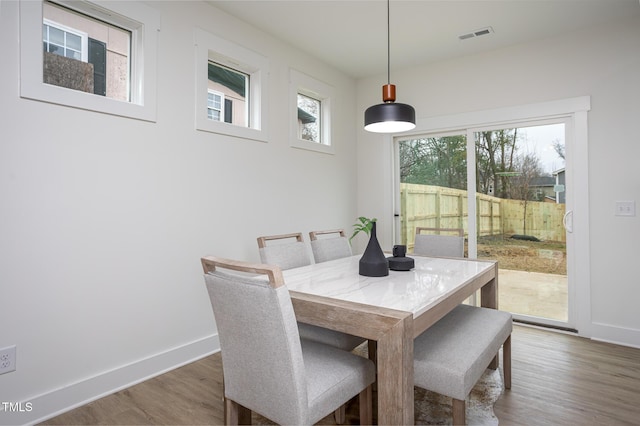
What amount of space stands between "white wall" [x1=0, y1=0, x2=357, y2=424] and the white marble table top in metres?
1.03

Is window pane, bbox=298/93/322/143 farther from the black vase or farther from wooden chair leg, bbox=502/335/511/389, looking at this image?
wooden chair leg, bbox=502/335/511/389

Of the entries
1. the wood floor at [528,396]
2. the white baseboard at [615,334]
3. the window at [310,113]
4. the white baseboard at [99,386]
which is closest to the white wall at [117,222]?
the white baseboard at [99,386]

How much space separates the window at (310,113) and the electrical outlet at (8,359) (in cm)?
256

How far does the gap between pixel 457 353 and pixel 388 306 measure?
455mm

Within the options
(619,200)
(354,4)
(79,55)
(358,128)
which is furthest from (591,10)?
(79,55)

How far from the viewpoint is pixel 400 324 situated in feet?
4.09

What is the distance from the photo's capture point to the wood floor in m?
1.87

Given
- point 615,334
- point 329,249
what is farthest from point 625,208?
point 329,249

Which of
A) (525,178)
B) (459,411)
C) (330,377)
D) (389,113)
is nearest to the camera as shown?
(330,377)

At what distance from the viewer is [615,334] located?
2959mm

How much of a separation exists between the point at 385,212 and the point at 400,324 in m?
3.11

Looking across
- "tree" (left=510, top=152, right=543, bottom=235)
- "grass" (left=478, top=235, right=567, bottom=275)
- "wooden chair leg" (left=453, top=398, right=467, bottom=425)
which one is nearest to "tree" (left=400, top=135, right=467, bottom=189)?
"tree" (left=510, top=152, right=543, bottom=235)

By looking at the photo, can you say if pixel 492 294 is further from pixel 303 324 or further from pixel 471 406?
pixel 303 324

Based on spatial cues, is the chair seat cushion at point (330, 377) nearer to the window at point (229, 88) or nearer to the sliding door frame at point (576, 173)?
the window at point (229, 88)
